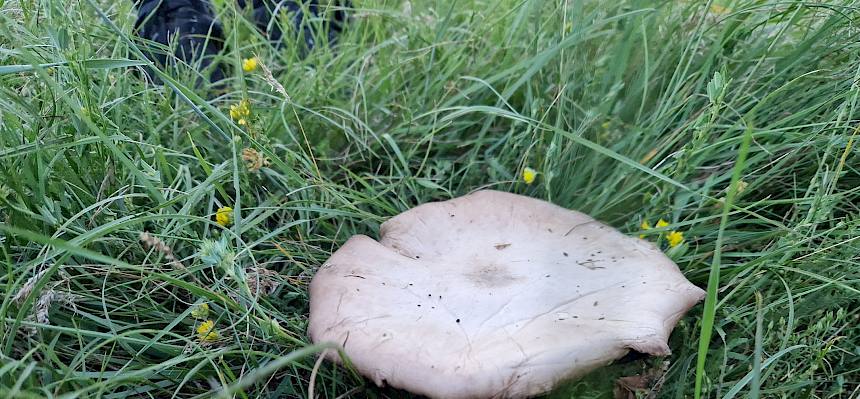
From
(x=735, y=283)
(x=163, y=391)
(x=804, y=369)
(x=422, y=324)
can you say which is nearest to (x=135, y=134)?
(x=163, y=391)

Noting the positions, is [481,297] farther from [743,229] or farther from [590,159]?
[743,229]

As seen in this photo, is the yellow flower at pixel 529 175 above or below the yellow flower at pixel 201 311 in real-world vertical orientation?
above

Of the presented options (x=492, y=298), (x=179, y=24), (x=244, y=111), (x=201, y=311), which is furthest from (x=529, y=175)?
(x=179, y=24)

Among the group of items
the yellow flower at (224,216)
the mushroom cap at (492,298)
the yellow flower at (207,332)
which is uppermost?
the mushroom cap at (492,298)

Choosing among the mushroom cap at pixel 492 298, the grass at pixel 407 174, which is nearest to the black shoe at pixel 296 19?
the grass at pixel 407 174

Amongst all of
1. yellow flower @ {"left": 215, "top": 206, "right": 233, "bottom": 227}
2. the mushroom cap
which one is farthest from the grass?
the mushroom cap

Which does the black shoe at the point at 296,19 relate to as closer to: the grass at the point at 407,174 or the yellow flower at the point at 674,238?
the grass at the point at 407,174

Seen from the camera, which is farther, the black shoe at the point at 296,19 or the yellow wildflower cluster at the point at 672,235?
the black shoe at the point at 296,19
